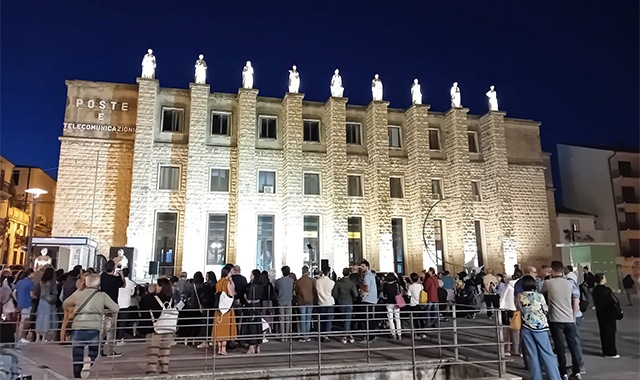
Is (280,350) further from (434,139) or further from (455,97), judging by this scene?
(455,97)

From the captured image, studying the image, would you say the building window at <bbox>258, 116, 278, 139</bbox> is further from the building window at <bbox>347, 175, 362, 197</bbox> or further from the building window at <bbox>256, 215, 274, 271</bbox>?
the building window at <bbox>347, 175, 362, 197</bbox>

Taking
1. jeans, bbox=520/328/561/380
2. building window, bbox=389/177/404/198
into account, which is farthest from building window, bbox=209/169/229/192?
jeans, bbox=520/328/561/380

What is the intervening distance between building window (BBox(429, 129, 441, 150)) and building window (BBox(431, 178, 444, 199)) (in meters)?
2.30

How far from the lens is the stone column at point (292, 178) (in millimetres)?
25656

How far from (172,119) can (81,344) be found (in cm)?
2083

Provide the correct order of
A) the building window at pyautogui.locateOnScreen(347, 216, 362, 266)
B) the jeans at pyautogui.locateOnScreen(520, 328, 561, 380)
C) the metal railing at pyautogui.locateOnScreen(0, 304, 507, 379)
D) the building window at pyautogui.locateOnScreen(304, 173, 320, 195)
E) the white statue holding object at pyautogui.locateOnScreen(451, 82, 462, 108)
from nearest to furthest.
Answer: the jeans at pyautogui.locateOnScreen(520, 328, 561, 380) < the metal railing at pyautogui.locateOnScreen(0, 304, 507, 379) < the building window at pyautogui.locateOnScreen(304, 173, 320, 195) < the building window at pyautogui.locateOnScreen(347, 216, 362, 266) < the white statue holding object at pyautogui.locateOnScreen(451, 82, 462, 108)

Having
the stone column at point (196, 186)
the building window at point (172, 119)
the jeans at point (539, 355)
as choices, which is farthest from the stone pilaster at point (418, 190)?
the jeans at point (539, 355)

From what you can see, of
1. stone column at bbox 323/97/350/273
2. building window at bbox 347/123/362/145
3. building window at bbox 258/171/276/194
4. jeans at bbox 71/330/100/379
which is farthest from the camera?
building window at bbox 347/123/362/145

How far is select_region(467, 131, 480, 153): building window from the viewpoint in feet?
103

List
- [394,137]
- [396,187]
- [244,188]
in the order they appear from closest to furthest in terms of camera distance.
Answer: [244,188], [396,187], [394,137]

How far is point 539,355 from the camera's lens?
283 inches

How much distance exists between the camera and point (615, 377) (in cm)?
766

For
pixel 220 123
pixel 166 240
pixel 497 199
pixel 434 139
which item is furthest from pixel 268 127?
pixel 497 199

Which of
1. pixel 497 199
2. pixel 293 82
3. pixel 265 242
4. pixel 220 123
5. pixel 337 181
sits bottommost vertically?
pixel 265 242
